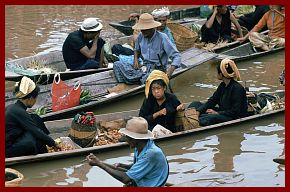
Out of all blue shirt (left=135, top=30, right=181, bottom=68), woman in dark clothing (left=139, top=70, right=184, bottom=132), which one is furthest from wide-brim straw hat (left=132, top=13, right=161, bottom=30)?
woman in dark clothing (left=139, top=70, right=184, bottom=132)

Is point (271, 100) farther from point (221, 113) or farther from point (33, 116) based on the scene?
point (33, 116)

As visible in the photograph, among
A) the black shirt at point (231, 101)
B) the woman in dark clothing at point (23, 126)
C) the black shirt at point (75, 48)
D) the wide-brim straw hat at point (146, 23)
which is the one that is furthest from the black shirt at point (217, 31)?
the woman in dark clothing at point (23, 126)

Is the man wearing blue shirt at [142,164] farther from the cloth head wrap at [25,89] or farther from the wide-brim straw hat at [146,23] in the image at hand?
the wide-brim straw hat at [146,23]

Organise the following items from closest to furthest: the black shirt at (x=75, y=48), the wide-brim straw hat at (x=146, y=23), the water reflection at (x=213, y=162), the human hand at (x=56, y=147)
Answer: the water reflection at (x=213, y=162) → the human hand at (x=56, y=147) → the wide-brim straw hat at (x=146, y=23) → the black shirt at (x=75, y=48)

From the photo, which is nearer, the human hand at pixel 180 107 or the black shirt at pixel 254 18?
the human hand at pixel 180 107

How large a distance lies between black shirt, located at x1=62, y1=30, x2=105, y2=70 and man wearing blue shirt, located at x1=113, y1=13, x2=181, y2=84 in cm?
51

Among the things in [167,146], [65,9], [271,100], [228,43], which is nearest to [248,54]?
[228,43]

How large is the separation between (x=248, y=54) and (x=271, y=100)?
11.6ft

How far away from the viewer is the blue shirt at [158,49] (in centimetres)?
943

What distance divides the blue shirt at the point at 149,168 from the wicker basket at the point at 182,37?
20.4 feet

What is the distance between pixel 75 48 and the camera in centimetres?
1006

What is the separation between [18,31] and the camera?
15.8 m

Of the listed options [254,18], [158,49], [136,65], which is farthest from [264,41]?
[158,49]

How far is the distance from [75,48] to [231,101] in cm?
296
